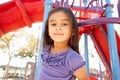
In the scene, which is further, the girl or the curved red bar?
the curved red bar

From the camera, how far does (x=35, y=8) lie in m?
2.91

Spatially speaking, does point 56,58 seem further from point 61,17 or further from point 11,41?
point 11,41

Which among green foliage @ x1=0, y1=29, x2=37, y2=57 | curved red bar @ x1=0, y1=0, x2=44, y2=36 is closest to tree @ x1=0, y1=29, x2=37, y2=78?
green foliage @ x1=0, y1=29, x2=37, y2=57

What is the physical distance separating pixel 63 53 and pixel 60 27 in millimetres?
149

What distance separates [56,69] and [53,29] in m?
0.22

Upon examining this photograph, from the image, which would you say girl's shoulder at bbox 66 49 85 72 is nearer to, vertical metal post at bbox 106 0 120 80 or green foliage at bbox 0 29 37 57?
vertical metal post at bbox 106 0 120 80

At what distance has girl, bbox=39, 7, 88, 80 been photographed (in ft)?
3.35

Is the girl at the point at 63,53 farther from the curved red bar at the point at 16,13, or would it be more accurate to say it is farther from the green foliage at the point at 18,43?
the green foliage at the point at 18,43

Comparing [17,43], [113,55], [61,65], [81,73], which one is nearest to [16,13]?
[113,55]

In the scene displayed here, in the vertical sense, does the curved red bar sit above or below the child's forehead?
below

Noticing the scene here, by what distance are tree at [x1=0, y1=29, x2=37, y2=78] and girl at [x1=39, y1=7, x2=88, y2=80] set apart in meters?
7.88

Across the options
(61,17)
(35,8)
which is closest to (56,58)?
(61,17)

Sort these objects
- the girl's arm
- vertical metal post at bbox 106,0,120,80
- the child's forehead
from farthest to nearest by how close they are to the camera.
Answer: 1. vertical metal post at bbox 106,0,120,80
2. the child's forehead
3. the girl's arm

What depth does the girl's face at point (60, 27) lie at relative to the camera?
3.57 ft
